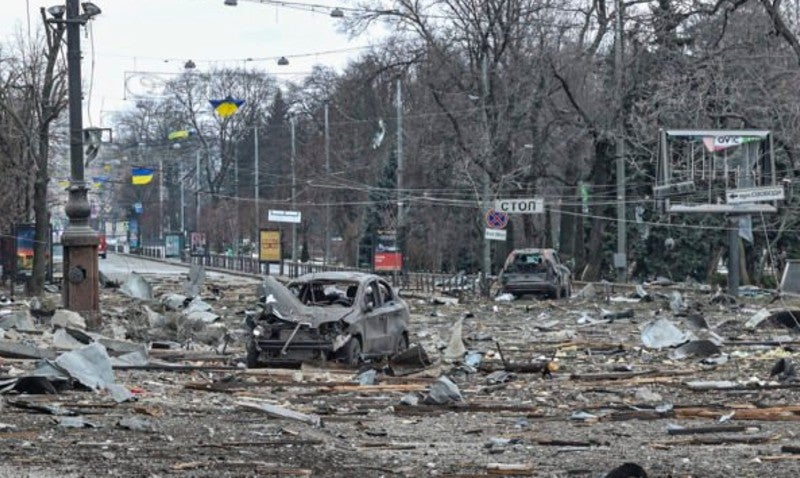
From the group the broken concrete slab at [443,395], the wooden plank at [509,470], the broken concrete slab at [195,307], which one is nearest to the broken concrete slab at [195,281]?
the broken concrete slab at [195,307]

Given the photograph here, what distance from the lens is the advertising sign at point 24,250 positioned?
1802 inches

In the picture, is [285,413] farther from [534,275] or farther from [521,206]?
[521,206]

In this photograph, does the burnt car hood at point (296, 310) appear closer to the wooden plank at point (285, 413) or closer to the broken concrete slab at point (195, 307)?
the wooden plank at point (285, 413)

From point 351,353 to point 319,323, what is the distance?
695 millimetres

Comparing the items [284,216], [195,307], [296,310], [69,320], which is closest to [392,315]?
[296,310]

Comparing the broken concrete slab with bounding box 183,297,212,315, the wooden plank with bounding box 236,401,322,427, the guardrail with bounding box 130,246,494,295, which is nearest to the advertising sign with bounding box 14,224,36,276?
the broken concrete slab with bounding box 183,297,212,315

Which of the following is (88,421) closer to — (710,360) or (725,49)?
(710,360)

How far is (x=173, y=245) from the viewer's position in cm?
10369

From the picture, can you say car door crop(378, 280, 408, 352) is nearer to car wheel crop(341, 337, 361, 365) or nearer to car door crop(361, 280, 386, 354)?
car door crop(361, 280, 386, 354)

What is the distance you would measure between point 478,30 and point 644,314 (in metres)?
23.9

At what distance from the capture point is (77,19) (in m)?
25.4

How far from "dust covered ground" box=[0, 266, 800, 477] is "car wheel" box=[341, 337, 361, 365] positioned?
44 centimetres

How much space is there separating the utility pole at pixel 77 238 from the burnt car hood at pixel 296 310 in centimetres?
585

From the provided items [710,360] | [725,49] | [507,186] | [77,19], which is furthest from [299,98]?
[710,360]
